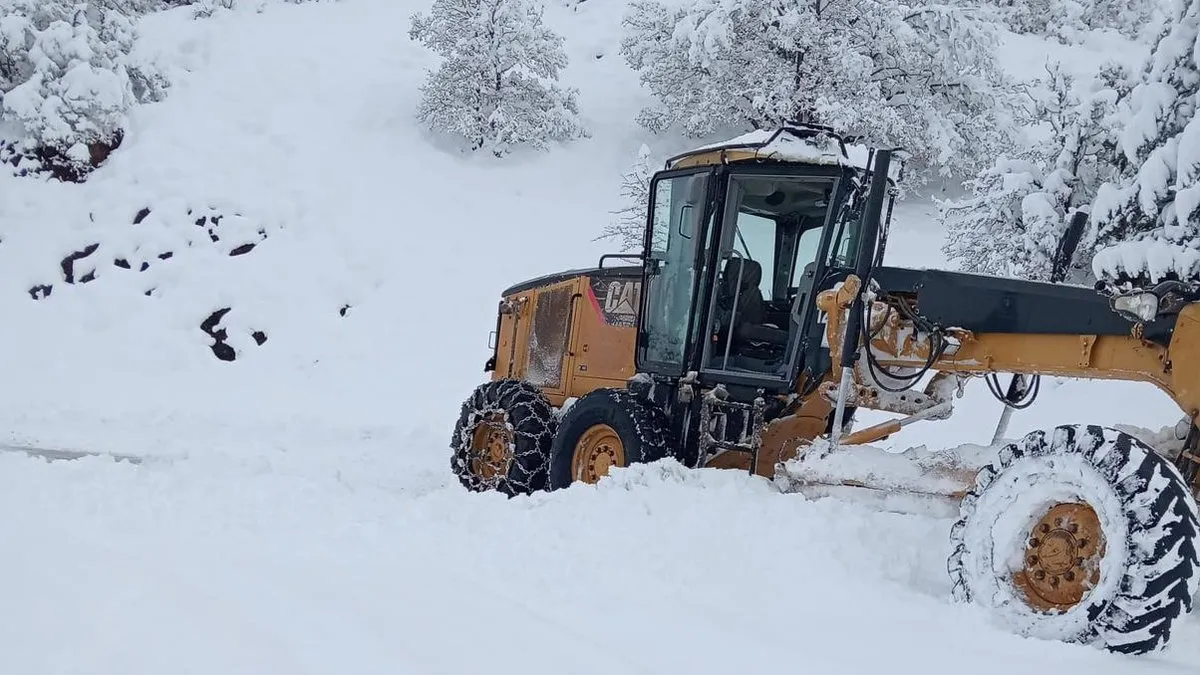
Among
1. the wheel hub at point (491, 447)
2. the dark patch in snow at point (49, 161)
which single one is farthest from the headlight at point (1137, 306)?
the dark patch in snow at point (49, 161)

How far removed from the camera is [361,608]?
13.6 ft

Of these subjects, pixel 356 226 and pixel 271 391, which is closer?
pixel 271 391

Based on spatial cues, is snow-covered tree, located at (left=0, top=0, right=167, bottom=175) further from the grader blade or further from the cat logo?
the grader blade

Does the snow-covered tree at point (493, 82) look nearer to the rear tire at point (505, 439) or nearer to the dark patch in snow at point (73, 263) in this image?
the dark patch in snow at point (73, 263)

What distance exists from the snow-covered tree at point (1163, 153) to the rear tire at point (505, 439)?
19.7ft

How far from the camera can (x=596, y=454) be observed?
7.52 meters

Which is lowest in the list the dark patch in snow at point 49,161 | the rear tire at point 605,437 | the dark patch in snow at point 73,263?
the rear tire at point 605,437

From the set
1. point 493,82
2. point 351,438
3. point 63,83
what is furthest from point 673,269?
point 63,83

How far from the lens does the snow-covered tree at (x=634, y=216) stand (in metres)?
16.3

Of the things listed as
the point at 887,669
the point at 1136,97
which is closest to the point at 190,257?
the point at 1136,97

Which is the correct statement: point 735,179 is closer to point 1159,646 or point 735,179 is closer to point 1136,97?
point 1159,646

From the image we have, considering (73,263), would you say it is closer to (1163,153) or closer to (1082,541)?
(1163,153)

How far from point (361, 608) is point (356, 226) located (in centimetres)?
1414

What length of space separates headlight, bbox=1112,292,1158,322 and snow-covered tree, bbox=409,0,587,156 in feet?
52.9
